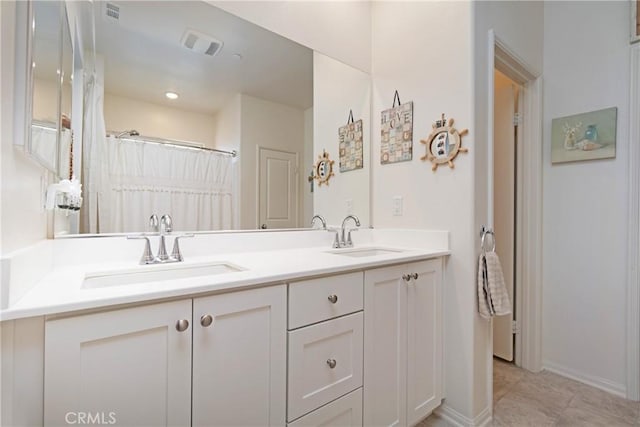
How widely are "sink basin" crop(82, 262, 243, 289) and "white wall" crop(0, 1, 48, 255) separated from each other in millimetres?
244

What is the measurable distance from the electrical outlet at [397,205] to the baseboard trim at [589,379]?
1.62 meters

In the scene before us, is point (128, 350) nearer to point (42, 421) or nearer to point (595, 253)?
point (42, 421)

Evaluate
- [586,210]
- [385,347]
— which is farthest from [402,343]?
[586,210]

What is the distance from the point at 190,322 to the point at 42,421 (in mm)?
351

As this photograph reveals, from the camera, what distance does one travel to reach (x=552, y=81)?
6.94ft

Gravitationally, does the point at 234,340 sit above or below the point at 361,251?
below

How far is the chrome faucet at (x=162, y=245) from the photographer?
1199 mm

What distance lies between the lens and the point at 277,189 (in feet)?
5.75

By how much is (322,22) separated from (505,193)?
6.02 ft

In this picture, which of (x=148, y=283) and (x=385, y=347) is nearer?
(x=148, y=283)

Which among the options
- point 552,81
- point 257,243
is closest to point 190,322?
point 257,243

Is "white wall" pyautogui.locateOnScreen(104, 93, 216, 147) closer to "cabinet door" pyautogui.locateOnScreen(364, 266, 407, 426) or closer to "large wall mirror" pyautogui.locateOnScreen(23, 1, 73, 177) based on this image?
"large wall mirror" pyautogui.locateOnScreen(23, 1, 73, 177)

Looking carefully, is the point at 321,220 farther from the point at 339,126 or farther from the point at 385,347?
the point at 385,347

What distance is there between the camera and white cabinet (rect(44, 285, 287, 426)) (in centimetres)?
68
